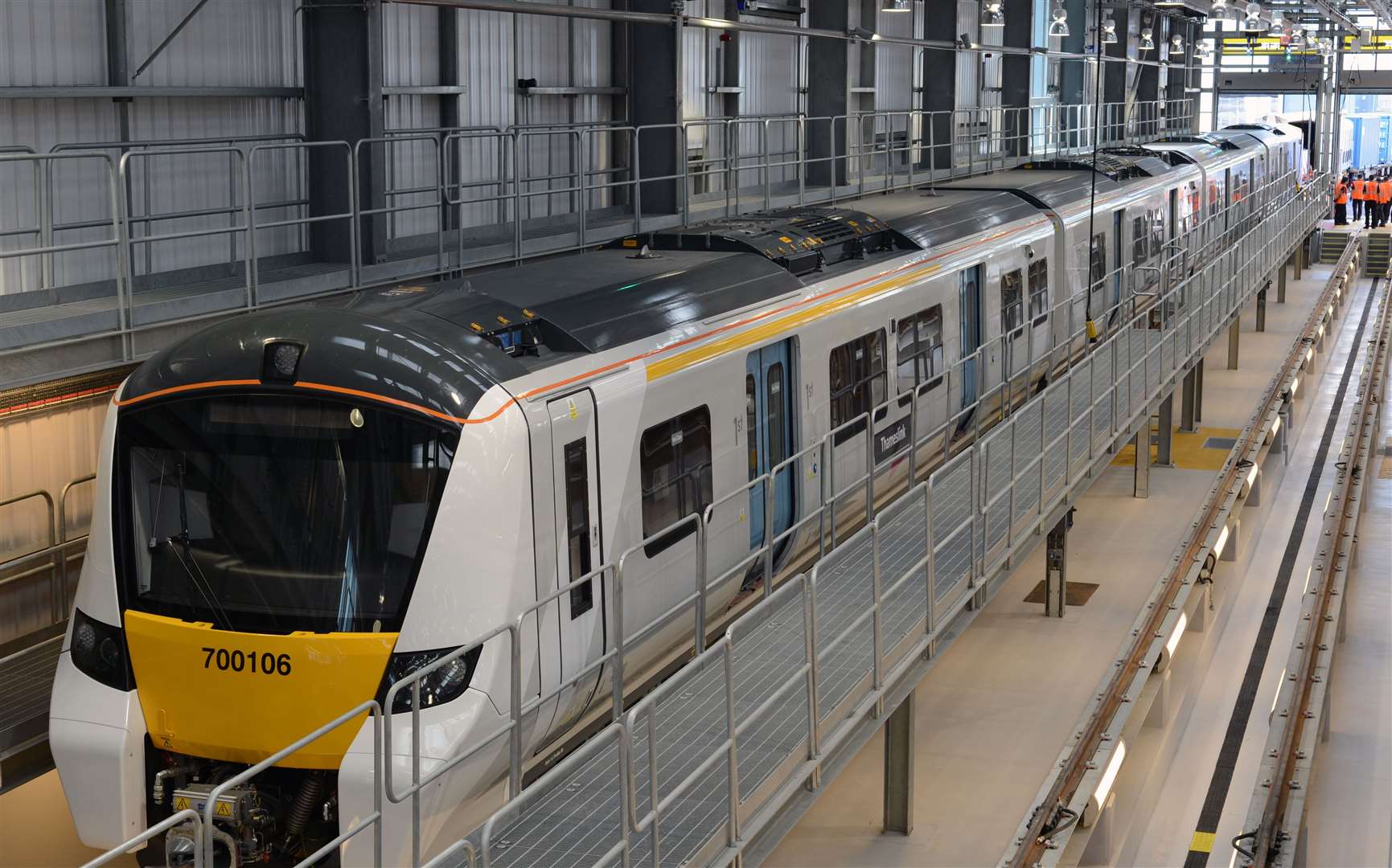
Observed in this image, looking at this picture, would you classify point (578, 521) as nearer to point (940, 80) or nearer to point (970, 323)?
point (970, 323)

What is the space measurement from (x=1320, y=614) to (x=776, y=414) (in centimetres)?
850

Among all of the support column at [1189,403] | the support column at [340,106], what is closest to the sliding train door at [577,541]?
the support column at [340,106]

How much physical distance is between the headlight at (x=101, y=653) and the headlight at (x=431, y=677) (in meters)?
1.18

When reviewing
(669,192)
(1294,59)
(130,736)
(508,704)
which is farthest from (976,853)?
(1294,59)

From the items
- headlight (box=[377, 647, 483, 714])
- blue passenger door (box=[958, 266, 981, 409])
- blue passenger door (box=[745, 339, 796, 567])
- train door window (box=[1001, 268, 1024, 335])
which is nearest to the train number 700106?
headlight (box=[377, 647, 483, 714])

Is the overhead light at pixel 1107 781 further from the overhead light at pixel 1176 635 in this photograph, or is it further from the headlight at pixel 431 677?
the headlight at pixel 431 677

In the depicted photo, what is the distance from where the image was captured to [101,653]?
6.34 m

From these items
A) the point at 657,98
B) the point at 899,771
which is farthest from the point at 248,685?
the point at 657,98

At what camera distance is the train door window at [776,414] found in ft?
28.4

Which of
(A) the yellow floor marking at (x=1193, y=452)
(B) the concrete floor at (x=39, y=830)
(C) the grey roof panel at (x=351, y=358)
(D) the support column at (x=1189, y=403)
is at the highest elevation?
(C) the grey roof panel at (x=351, y=358)

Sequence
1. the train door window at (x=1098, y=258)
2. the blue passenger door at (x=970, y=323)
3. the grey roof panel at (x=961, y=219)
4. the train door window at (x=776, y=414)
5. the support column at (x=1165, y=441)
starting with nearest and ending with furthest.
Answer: the train door window at (x=776, y=414) → the grey roof panel at (x=961, y=219) → the blue passenger door at (x=970, y=323) → the train door window at (x=1098, y=258) → the support column at (x=1165, y=441)

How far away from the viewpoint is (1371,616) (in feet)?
53.4

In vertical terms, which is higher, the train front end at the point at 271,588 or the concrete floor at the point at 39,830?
the train front end at the point at 271,588

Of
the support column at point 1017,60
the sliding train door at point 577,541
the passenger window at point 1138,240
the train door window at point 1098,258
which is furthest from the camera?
the support column at point 1017,60
